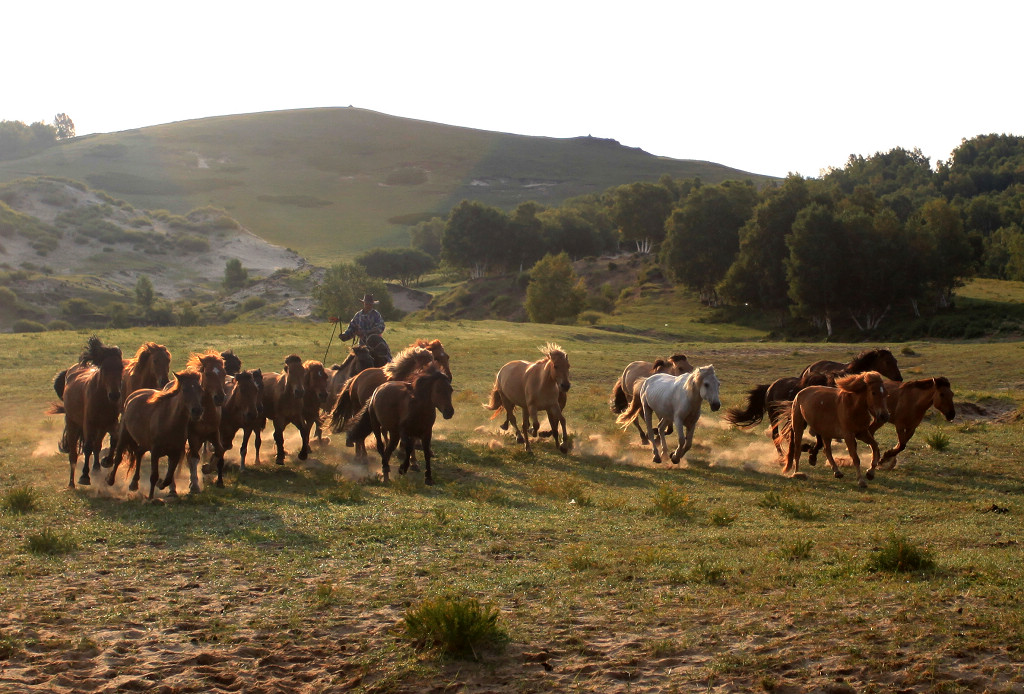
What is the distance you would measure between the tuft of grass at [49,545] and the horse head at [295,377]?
231 inches

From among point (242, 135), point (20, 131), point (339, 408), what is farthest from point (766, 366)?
point (20, 131)

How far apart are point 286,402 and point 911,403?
33.5 feet

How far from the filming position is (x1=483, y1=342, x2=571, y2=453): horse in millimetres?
15960

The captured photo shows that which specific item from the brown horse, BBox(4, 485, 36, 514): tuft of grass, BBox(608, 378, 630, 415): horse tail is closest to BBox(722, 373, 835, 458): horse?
BBox(608, 378, 630, 415): horse tail

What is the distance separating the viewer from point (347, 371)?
17.5 m

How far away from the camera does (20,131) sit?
16700 cm

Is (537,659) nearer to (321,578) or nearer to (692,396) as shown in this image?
(321,578)

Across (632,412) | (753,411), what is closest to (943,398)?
(753,411)

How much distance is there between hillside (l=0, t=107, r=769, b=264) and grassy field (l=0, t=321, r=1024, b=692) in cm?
9659

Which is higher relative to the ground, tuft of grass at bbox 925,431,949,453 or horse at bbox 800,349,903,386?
horse at bbox 800,349,903,386

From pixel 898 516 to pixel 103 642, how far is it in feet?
Result: 27.2

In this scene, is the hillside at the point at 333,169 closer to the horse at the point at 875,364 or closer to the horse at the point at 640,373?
the horse at the point at 640,373

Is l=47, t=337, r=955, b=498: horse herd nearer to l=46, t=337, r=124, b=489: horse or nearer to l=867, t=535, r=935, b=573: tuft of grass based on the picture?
l=46, t=337, r=124, b=489: horse

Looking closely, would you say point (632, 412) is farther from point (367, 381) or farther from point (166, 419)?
point (166, 419)
